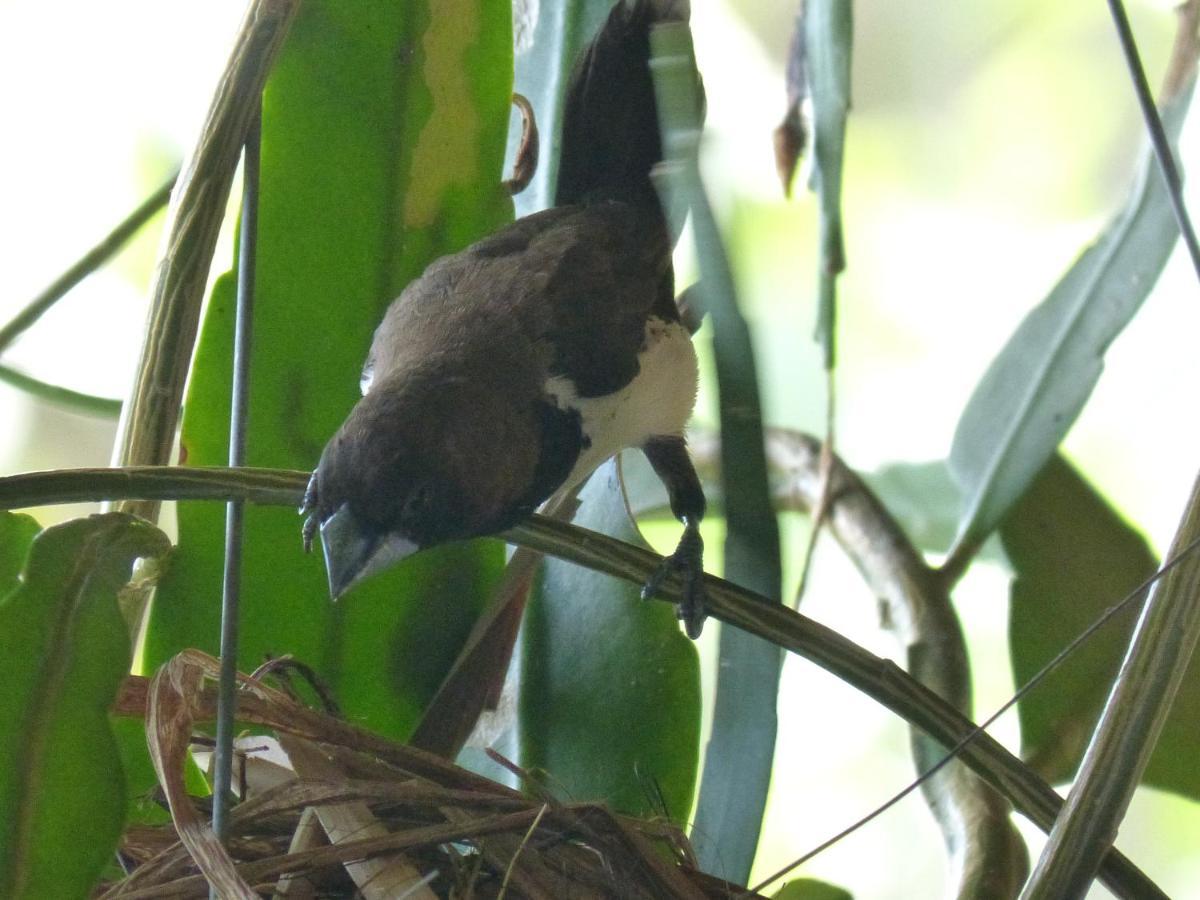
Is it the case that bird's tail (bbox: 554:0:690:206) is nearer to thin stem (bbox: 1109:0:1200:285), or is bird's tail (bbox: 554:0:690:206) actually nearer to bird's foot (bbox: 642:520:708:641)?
bird's foot (bbox: 642:520:708:641)

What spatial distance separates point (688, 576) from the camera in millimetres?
1164

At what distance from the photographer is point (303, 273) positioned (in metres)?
1.12

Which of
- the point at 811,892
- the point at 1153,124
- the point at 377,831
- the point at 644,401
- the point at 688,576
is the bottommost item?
the point at 811,892

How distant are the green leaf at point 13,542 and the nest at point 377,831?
0.11 metres

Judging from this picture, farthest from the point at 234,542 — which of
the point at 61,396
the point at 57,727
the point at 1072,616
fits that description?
the point at 1072,616

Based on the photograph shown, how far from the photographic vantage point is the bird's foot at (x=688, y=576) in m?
0.92

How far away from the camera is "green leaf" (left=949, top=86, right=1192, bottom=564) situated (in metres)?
1.33

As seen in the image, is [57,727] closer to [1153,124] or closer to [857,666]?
[857,666]

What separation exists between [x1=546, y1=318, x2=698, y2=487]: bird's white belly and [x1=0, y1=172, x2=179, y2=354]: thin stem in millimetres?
410

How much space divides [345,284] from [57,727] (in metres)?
0.53

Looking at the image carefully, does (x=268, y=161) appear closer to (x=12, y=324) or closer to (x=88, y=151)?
(x=12, y=324)

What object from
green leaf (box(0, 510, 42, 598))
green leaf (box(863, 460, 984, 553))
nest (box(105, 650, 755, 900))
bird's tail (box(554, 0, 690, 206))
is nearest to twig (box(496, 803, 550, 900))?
nest (box(105, 650, 755, 900))

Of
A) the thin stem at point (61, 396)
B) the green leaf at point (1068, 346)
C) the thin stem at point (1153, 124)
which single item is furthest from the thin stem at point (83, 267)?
the green leaf at point (1068, 346)

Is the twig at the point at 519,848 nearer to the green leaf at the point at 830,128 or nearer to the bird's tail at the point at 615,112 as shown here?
the green leaf at the point at 830,128
